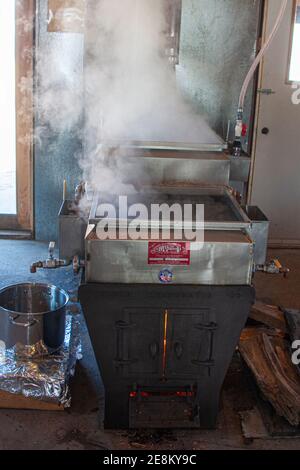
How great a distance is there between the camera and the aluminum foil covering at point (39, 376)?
2.43 m

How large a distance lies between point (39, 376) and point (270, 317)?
4.01 feet

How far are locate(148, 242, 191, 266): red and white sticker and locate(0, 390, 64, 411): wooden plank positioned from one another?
79cm

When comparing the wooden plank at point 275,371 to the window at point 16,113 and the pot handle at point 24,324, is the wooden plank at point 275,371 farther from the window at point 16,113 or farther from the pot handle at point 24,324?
the window at point 16,113

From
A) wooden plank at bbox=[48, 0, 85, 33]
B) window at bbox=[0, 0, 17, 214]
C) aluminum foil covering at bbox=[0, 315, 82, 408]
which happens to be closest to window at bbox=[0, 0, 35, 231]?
window at bbox=[0, 0, 17, 214]

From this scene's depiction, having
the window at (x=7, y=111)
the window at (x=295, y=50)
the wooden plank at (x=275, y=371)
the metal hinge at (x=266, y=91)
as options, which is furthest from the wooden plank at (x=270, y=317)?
the window at (x=7, y=111)

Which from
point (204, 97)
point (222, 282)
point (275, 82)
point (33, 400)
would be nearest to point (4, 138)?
point (204, 97)

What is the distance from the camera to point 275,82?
4.05m

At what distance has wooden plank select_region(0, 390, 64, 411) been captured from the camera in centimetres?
243

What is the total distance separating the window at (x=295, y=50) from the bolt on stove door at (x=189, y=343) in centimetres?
245

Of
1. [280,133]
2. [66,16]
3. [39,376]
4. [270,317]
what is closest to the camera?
[39,376]

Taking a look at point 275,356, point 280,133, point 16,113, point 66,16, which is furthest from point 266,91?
point 275,356

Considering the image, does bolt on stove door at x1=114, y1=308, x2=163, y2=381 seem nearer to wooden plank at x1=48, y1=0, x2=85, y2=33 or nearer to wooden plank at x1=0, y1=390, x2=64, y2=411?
wooden plank at x1=0, y1=390, x2=64, y2=411

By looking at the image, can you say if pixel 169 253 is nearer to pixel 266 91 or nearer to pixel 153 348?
pixel 153 348

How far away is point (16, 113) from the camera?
4062 mm
